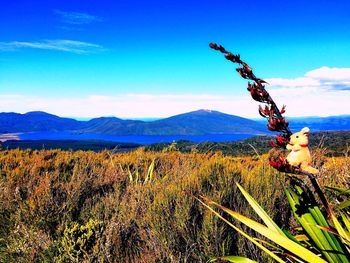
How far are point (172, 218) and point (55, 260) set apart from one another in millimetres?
1542

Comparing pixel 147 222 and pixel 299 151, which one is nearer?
pixel 299 151

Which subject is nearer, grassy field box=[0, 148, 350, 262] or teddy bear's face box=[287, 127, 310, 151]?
teddy bear's face box=[287, 127, 310, 151]

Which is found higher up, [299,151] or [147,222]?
[299,151]

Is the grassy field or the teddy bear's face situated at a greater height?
the teddy bear's face

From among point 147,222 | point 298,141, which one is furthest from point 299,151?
point 147,222

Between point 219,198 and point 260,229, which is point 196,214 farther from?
point 260,229

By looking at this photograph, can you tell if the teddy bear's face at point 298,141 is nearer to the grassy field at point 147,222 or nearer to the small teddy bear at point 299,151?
the small teddy bear at point 299,151

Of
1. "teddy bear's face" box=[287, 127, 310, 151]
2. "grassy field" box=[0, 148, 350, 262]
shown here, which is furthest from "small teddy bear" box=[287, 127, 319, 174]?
"grassy field" box=[0, 148, 350, 262]

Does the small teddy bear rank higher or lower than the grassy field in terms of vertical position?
higher

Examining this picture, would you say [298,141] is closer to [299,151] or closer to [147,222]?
[299,151]

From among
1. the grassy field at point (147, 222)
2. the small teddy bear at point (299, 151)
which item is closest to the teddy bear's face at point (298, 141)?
the small teddy bear at point (299, 151)

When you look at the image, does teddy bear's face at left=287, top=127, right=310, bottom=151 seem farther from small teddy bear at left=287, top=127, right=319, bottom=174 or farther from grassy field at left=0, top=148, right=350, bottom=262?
grassy field at left=0, top=148, right=350, bottom=262

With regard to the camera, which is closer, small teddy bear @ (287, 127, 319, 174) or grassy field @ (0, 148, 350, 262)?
small teddy bear @ (287, 127, 319, 174)

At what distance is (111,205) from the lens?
494 centimetres
